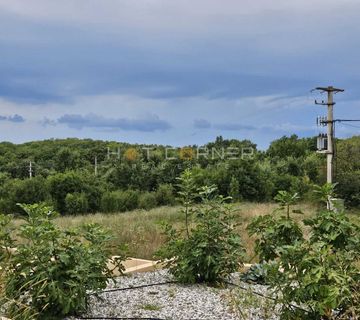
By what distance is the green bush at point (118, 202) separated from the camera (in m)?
24.7

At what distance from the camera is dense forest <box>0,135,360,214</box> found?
80.7ft

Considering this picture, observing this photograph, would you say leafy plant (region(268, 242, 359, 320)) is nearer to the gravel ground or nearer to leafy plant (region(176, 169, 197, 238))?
the gravel ground

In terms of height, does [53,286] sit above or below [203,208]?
below

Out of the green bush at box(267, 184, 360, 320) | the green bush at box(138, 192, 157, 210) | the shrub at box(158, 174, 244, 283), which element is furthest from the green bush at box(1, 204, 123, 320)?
the green bush at box(138, 192, 157, 210)

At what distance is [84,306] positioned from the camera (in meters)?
3.29

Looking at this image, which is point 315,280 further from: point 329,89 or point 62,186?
point 62,186

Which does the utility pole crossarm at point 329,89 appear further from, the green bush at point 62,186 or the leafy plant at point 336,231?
the leafy plant at point 336,231

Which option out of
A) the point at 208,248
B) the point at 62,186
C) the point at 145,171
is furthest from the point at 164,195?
the point at 208,248

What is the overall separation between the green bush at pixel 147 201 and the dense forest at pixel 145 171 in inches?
2.1

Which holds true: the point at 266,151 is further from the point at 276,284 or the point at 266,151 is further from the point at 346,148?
the point at 276,284

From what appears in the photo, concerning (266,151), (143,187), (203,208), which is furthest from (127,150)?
(203,208)

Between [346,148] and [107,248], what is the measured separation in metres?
23.8

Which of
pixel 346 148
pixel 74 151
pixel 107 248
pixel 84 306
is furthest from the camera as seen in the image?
pixel 74 151

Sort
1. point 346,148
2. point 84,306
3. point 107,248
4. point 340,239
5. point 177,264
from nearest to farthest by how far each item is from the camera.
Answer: point 340,239 → point 84,306 → point 107,248 → point 177,264 → point 346,148
